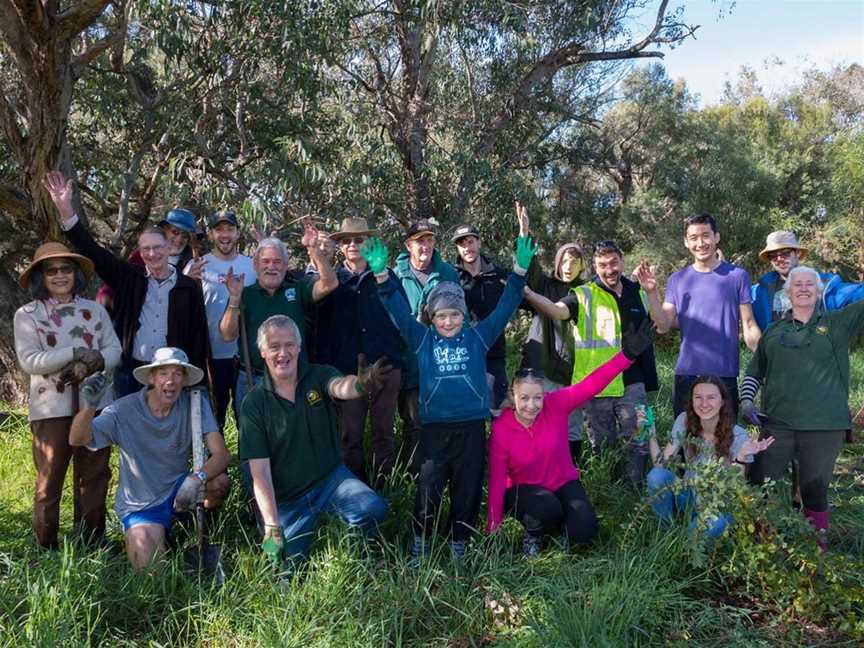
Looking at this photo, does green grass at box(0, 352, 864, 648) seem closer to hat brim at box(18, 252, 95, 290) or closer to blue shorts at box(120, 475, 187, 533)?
blue shorts at box(120, 475, 187, 533)

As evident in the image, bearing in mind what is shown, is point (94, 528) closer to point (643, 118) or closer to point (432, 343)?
point (432, 343)

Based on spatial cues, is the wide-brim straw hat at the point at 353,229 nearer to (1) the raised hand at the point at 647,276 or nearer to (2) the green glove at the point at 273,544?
(1) the raised hand at the point at 647,276

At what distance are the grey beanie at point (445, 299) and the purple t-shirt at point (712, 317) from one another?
5.36ft

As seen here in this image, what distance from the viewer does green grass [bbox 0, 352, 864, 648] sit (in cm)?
352

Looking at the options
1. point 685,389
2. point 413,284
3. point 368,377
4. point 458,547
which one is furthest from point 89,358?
point 685,389

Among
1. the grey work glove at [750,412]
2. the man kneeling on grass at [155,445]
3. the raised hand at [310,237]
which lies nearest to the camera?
the man kneeling on grass at [155,445]

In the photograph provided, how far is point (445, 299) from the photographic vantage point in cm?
452

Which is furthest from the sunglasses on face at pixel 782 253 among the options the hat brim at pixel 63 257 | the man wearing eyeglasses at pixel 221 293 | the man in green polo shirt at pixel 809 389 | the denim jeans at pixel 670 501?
the hat brim at pixel 63 257

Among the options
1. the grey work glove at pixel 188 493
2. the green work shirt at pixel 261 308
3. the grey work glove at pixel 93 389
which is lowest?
the grey work glove at pixel 188 493

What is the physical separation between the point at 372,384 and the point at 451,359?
57 cm

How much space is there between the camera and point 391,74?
12.4 meters

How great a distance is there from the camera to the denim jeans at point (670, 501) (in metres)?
4.33

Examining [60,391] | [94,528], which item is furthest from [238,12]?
[94,528]

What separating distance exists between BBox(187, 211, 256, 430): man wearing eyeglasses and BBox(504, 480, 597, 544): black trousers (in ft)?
6.31
